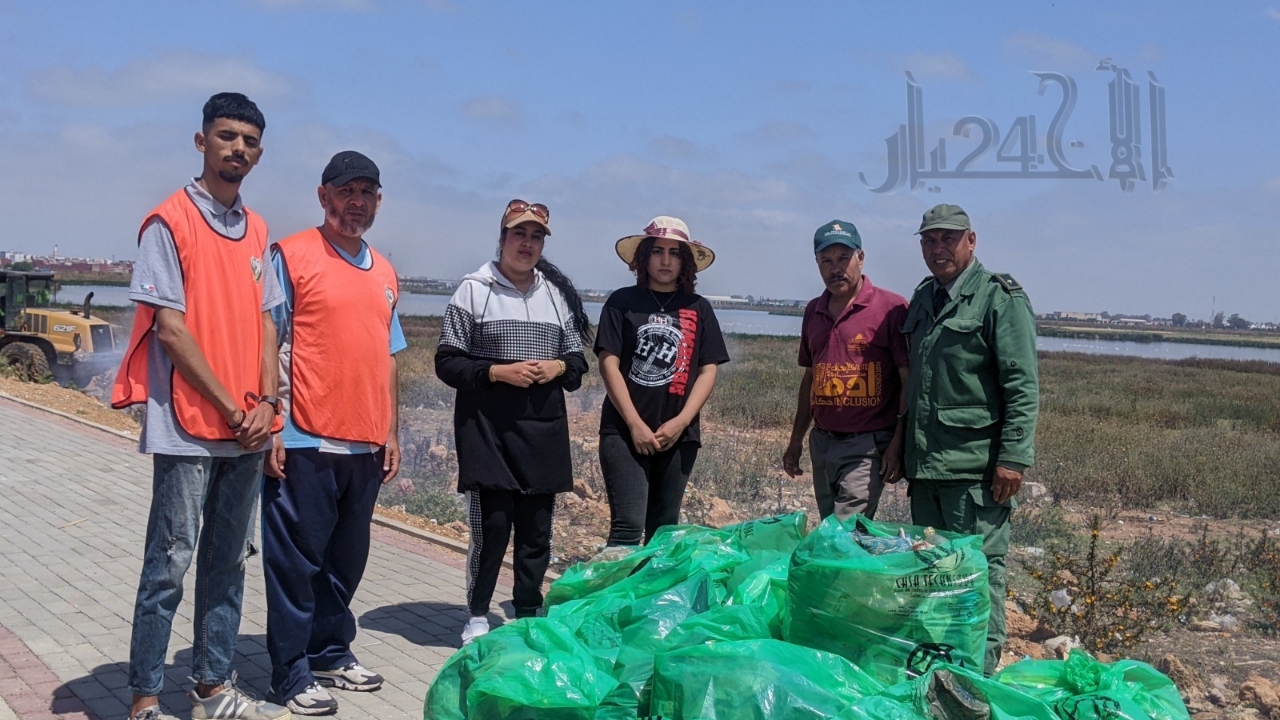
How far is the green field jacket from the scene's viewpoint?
Result: 4152 millimetres

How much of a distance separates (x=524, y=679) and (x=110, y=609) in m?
3.17

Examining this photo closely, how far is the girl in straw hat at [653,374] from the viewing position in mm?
4883

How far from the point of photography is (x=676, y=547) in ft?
12.9

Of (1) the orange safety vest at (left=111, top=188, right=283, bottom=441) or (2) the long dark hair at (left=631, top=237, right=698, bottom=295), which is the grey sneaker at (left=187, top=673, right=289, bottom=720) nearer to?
(1) the orange safety vest at (left=111, top=188, right=283, bottom=441)

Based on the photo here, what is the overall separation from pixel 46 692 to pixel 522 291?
95.8 inches

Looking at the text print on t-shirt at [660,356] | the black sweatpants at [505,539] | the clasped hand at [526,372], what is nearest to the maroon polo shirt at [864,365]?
the text print on t-shirt at [660,356]

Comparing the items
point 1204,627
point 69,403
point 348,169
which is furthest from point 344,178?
point 69,403

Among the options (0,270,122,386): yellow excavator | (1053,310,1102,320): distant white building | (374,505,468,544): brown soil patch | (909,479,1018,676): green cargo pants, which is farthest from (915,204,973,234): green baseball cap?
(1053,310,1102,320): distant white building

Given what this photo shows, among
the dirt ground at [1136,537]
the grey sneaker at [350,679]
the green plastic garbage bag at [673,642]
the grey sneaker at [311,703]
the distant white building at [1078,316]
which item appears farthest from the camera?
the distant white building at [1078,316]

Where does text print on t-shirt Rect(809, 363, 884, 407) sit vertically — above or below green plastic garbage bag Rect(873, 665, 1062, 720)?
above

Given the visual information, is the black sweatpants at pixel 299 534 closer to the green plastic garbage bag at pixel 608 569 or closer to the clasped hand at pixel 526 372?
the clasped hand at pixel 526 372

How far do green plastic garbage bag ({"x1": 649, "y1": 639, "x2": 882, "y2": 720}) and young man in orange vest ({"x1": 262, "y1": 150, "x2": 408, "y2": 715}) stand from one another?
169 cm

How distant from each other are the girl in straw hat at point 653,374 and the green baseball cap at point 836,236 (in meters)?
0.55

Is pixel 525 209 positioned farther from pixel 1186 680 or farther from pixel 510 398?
pixel 1186 680
